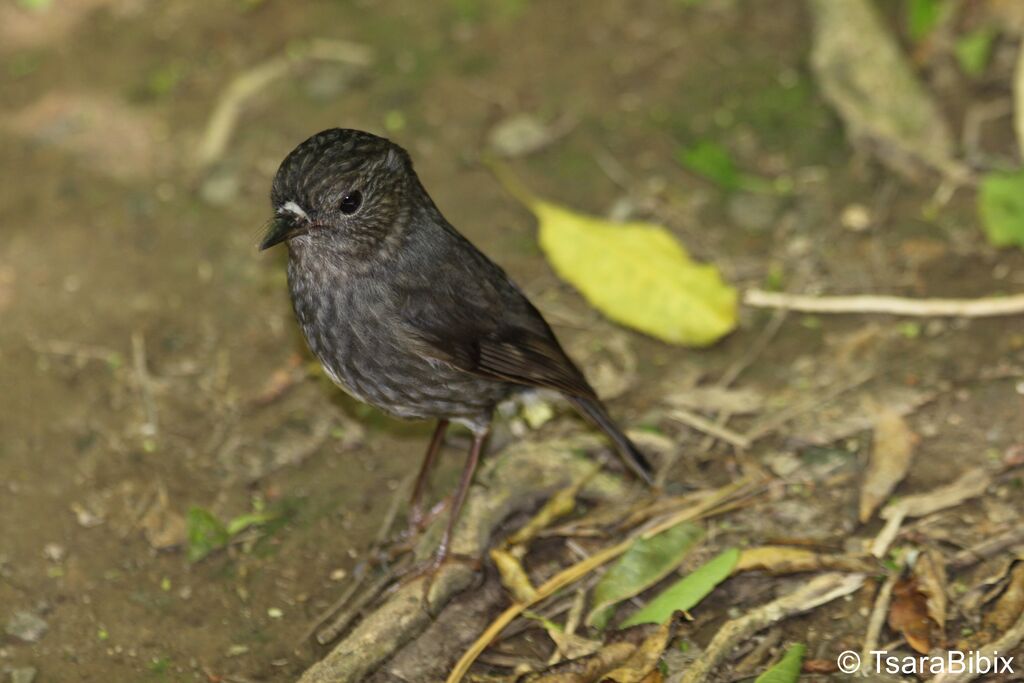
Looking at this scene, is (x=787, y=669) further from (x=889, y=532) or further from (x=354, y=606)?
(x=354, y=606)

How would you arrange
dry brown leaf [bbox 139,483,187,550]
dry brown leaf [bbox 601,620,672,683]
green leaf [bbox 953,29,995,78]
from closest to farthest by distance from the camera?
dry brown leaf [bbox 601,620,672,683] < dry brown leaf [bbox 139,483,187,550] < green leaf [bbox 953,29,995,78]

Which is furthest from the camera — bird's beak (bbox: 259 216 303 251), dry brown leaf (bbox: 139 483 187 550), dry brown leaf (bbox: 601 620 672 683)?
dry brown leaf (bbox: 139 483 187 550)

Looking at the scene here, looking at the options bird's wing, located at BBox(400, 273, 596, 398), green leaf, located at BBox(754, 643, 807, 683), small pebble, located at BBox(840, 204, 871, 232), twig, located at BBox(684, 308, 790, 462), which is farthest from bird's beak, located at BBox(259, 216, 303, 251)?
small pebble, located at BBox(840, 204, 871, 232)

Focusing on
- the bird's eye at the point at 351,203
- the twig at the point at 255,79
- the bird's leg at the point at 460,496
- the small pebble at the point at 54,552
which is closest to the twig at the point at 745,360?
the bird's leg at the point at 460,496

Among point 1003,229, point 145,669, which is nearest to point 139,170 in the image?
point 145,669

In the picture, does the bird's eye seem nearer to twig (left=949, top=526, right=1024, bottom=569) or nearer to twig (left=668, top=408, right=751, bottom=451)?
twig (left=668, top=408, right=751, bottom=451)

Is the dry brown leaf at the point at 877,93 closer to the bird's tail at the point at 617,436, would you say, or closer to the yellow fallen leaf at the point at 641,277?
the yellow fallen leaf at the point at 641,277
